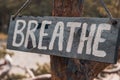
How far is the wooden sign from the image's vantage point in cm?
204

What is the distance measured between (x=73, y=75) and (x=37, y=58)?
1473 centimetres

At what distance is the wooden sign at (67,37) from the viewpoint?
2.04m

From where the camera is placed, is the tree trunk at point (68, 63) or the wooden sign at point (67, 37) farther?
the tree trunk at point (68, 63)

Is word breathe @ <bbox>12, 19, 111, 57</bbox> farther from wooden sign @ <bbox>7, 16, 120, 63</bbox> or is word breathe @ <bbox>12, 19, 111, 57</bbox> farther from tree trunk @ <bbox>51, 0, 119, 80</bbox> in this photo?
tree trunk @ <bbox>51, 0, 119, 80</bbox>

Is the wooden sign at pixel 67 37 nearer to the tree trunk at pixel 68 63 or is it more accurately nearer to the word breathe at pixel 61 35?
the word breathe at pixel 61 35

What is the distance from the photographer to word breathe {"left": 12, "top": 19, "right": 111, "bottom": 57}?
2.06 metres

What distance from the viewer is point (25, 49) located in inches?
94.1

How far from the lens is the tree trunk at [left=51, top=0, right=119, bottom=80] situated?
249 cm

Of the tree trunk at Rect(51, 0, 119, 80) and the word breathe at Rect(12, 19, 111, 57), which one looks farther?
the tree trunk at Rect(51, 0, 119, 80)

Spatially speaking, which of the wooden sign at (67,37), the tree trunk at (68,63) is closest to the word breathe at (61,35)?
the wooden sign at (67,37)

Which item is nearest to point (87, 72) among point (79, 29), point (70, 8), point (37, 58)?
point (70, 8)

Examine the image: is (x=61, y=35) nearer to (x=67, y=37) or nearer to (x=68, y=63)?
(x=67, y=37)

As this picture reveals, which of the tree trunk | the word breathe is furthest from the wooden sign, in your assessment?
the tree trunk

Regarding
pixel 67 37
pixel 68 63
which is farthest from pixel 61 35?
pixel 68 63
